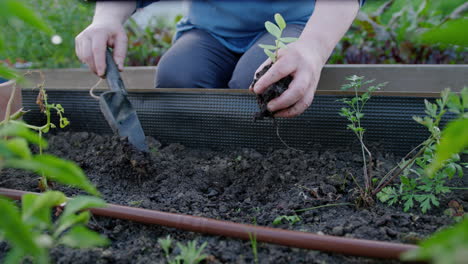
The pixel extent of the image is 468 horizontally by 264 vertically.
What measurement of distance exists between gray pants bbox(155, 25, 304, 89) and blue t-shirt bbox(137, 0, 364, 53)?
0.22 ft

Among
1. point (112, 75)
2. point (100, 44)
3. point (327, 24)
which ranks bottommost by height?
Answer: point (112, 75)

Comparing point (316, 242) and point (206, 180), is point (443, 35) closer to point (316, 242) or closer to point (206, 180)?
point (316, 242)

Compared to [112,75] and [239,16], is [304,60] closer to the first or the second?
[112,75]

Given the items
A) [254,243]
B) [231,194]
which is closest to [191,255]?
[254,243]

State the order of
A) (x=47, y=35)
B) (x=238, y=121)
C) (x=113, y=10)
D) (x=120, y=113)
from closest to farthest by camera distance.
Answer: (x=120, y=113), (x=238, y=121), (x=113, y=10), (x=47, y=35)

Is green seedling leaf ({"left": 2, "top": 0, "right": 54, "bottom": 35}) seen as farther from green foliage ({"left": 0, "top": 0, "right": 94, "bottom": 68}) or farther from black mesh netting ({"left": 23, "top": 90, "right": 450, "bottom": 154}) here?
green foliage ({"left": 0, "top": 0, "right": 94, "bottom": 68})

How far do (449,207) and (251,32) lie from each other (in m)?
1.53

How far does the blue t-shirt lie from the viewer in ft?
7.34

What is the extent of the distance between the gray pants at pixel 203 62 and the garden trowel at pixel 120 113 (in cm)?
56

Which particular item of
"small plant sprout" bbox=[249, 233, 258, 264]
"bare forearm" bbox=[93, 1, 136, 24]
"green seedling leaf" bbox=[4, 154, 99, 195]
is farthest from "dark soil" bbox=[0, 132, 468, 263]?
"bare forearm" bbox=[93, 1, 136, 24]

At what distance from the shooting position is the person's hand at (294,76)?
52.9 inches

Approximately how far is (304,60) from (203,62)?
104cm

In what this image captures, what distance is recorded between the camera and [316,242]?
93cm

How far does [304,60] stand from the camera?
1.39 metres
